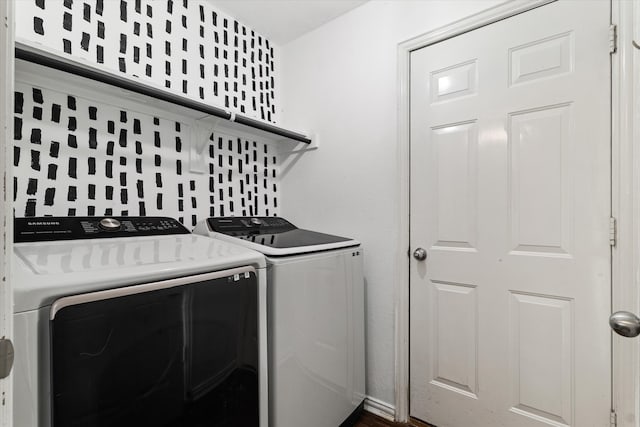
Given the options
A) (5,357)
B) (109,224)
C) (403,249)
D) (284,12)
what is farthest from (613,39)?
(109,224)

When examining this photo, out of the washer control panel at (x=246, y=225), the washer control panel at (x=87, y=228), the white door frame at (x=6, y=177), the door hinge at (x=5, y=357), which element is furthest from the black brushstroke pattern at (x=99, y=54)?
the door hinge at (x=5, y=357)

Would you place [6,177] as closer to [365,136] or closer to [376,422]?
[365,136]

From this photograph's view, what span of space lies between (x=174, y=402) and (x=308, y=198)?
1485 mm

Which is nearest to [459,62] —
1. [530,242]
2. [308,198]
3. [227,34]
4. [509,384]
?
[530,242]

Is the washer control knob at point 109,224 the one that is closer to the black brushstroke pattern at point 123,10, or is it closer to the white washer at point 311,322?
the white washer at point 311,322

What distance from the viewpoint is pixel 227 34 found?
79.5 inches

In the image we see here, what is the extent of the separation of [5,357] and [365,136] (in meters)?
1.79

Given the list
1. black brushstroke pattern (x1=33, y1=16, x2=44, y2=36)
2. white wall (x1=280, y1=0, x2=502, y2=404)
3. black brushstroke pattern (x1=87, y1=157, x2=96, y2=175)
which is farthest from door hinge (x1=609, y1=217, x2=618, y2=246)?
black brushstroke pattern (x1=33, y1=16, x2=44, y2=36)

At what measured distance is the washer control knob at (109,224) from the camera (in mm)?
1292

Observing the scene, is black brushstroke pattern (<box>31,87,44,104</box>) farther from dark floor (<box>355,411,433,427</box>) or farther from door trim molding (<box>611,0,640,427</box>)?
door trim molding (<box>611,0,640,427</box>)

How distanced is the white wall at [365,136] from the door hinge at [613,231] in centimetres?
89

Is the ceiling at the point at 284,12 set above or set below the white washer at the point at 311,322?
above

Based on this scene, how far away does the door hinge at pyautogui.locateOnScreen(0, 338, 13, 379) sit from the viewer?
1.30ft

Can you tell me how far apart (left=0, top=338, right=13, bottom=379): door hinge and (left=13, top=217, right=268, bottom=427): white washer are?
322 millimetres
